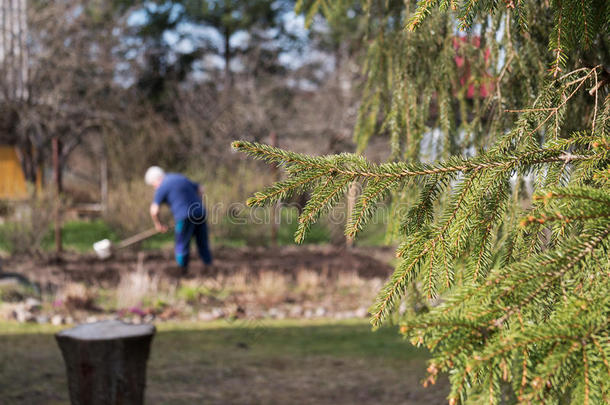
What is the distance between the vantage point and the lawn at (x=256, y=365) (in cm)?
417

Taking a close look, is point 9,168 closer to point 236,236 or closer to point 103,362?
point 236,236

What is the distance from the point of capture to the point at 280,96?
21078mm

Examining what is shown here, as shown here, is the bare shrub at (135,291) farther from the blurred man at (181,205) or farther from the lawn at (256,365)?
the blurred man at (181,205)

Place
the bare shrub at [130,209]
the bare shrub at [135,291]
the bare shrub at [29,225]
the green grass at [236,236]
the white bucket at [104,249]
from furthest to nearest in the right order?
the bare shrub at [130,209]
the green grass at [236,236]
the bare shrub at [29,225]
the white bucket at [104,249]
the bare shrub at [135,291]

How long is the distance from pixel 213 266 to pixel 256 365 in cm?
374

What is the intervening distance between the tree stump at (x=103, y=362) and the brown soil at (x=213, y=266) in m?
4.24

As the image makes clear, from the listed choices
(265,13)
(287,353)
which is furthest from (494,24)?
(265,13)

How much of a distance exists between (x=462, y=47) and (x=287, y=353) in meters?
3.31

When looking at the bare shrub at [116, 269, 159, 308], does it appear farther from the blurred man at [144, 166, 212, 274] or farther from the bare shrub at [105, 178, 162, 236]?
the bare shrub at [105, 178, 162, 236]

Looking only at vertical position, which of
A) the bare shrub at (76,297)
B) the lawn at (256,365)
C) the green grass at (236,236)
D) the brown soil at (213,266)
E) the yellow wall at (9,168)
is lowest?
the lawn at (256,365)

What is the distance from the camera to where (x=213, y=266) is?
8508mm

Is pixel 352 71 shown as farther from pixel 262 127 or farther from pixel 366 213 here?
pixel 366 213

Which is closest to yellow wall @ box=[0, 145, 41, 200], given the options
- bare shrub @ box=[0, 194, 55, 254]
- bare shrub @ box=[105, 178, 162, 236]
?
bare shrub @ box=[105, 178, 162, 236]

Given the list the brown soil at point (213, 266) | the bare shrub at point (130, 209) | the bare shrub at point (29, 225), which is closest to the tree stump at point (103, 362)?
the brown soil at point (213, 266)
